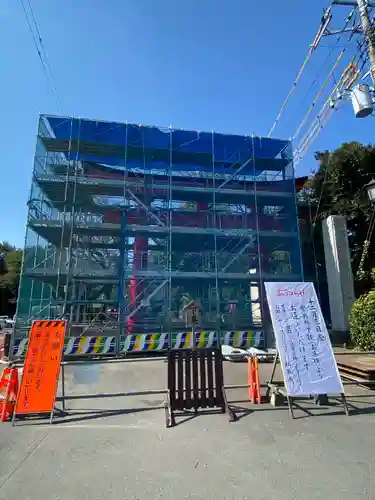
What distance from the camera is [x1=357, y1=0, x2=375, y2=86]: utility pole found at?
700 cm

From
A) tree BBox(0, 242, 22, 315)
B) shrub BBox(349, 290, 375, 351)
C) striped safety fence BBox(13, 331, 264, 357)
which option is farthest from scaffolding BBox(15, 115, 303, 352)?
tree BBox(0, 242, 22, 315)

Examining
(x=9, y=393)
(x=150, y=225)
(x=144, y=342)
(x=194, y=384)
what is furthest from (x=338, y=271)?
(x=9, y=393)

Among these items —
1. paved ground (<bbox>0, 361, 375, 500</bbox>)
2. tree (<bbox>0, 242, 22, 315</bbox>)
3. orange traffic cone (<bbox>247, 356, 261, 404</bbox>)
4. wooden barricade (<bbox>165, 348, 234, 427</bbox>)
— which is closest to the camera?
paved ground (<bbox>0, 361, 375, 500</bbox>)

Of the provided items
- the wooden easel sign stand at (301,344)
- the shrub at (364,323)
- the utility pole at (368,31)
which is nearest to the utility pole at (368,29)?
the utility pole at (368,31)

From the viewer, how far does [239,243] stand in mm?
17031

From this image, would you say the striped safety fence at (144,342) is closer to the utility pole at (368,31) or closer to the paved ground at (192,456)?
the paved ground at (192,456)

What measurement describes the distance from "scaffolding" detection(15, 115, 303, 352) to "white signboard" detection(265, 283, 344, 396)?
800 cm

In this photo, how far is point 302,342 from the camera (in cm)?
531

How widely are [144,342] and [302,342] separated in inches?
325

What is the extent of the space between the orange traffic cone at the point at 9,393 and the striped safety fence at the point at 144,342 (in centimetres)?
637

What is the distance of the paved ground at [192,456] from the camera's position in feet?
9.42

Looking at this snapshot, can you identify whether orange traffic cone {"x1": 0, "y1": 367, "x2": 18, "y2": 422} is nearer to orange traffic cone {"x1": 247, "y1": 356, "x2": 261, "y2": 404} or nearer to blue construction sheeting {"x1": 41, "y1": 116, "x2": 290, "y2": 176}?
orange traffic cone {"x1": 247, "y1": 356, "x2": 261, "y2": 404}

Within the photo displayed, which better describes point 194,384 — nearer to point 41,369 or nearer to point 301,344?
point 301,344

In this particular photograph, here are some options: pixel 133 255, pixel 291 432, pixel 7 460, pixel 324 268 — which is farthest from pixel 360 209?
pixel 7 460
